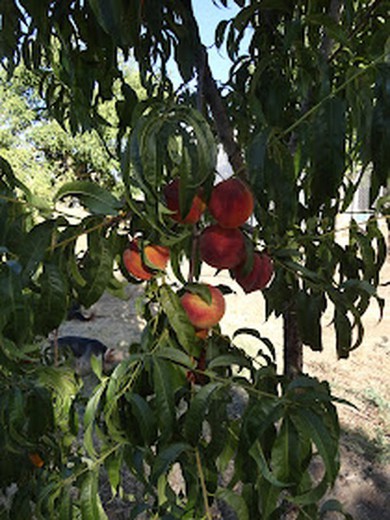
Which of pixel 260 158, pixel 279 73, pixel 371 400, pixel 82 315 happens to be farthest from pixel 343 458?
pixel 82 315

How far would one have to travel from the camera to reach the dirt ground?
209 centimetres

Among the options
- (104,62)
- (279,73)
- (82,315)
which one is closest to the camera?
(279,73)

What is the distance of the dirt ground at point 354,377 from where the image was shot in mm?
2094

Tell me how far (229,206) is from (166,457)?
1.08 ft

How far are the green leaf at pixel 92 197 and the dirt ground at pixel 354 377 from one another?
449 millimetres

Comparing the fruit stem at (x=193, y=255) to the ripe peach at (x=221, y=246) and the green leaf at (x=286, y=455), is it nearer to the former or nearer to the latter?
the ripe peach at (x=221, y=246)

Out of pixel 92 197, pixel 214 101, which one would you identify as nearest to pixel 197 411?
pixel 92 197

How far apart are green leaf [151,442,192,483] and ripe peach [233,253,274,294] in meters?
0.25

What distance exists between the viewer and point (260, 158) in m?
0.54

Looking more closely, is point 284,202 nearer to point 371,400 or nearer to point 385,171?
point 385,171

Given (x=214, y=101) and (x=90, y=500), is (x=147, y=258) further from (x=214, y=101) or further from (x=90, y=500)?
(x=214, y=101)

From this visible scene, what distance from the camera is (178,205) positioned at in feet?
2.01

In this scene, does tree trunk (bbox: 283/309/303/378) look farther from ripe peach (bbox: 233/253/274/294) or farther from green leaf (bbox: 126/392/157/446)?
green leaf (bbox: 126/392/157/446)

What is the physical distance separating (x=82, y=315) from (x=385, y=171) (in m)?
4.65
